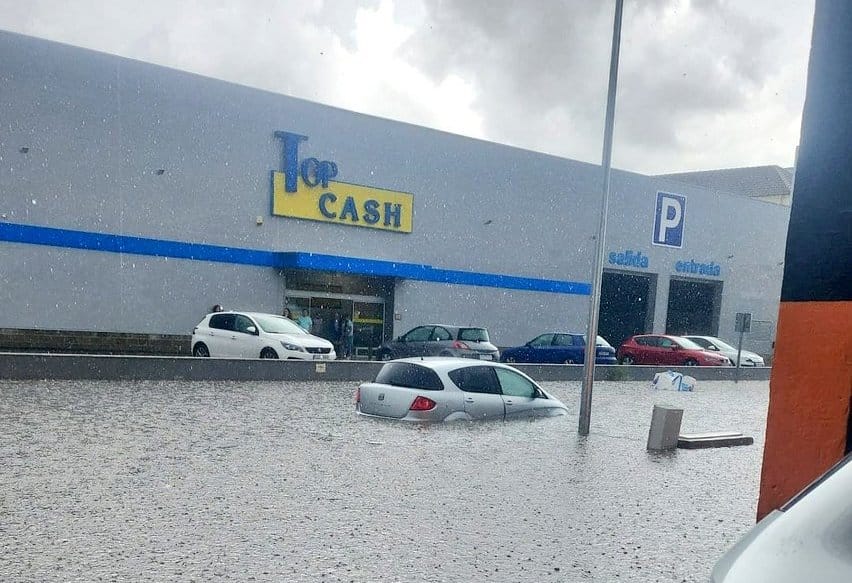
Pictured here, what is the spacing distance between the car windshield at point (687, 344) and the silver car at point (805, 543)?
29.1 metres

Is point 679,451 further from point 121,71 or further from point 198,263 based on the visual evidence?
point 121,71

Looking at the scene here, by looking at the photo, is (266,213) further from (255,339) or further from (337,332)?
(255,339)

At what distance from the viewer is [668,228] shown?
38.8m

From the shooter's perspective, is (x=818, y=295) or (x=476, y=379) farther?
(x=476, y=379)

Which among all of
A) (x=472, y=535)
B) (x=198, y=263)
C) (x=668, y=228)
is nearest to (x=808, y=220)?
(x=472, y=535)

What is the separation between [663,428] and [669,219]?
29.1 m

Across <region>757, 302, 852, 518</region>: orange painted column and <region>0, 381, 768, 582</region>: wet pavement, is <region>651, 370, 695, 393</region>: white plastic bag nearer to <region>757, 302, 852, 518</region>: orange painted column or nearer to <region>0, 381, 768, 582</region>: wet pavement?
<region>0, 381, 768, 582</region>: wet pavement

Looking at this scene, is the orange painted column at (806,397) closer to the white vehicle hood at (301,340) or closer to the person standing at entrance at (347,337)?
the white vehicle hood at (301,340)

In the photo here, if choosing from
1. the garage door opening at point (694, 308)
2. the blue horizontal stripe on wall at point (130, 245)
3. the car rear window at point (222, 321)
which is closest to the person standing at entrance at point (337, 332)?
the blue horizontal stripe on wall at point (130, 245)

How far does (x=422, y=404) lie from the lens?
11.7 metres

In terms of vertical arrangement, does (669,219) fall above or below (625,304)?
above

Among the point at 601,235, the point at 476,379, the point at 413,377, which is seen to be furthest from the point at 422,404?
the point at 601,235

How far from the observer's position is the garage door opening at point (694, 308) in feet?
137

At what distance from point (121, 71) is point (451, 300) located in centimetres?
1448
